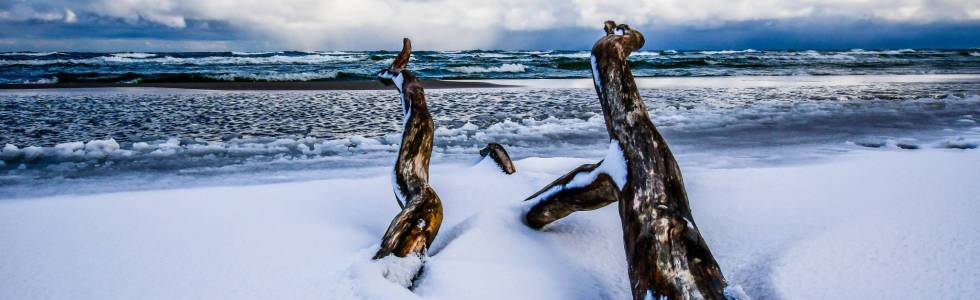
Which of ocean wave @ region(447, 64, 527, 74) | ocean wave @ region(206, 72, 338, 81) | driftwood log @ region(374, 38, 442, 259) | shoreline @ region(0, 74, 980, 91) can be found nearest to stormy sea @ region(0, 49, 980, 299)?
driftwood log @ region(374, 38, 442, 259)

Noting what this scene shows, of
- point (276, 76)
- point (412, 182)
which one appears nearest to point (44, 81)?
point (276, 76)

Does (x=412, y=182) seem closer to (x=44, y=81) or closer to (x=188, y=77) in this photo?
(x=188, y=77)

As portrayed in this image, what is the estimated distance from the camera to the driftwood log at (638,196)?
6.35ft

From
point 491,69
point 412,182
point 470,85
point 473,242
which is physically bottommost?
point 473,242

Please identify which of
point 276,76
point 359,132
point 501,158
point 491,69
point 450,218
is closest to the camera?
point 450,218

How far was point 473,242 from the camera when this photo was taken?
Result: 271cm

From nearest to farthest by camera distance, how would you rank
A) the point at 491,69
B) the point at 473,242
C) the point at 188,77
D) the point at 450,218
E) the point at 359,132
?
the point at 473,242 → the point at 450,218 → the point at 359,132 → the point at 188,77 → the point at 491,69

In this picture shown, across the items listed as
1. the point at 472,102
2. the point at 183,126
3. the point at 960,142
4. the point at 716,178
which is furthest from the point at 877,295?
the point at 472,102

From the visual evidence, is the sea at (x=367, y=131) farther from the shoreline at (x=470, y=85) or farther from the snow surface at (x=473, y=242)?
the shoreline at (x=470, y=85)

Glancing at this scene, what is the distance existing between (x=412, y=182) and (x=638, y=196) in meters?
1.31

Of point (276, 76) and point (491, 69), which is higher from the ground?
point (491, 69)

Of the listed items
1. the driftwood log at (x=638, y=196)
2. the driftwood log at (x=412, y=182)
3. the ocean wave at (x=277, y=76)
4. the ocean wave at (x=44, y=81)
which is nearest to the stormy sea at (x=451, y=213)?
the driftwood log at (x=412, y=182)

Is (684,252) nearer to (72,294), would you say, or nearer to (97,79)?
(72,294)

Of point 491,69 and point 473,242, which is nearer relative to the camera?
point 473,242
